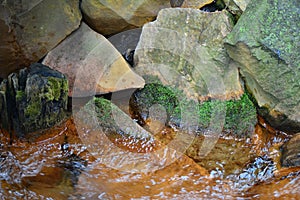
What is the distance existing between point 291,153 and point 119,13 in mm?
2050

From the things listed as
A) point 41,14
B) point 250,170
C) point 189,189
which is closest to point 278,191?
point 250,170

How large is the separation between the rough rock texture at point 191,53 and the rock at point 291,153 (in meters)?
0.64

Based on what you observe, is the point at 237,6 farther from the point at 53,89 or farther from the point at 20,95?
the point at 20,95

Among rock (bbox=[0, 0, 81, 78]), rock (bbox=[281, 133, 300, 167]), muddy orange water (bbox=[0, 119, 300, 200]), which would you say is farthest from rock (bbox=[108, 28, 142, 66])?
rock (bbox=[281, 133, 300, 167])

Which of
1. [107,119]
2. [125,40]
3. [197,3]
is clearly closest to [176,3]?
[197,3]

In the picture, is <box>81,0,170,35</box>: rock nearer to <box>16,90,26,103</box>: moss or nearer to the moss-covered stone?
the moss-covered stone

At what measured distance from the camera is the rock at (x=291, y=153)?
12.1ft

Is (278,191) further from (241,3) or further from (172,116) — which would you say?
(241,3)

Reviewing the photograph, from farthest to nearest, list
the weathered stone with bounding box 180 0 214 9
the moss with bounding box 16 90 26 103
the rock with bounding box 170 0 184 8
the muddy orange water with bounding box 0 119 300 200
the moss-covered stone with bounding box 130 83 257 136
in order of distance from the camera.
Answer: the rock with bounding box 170 0 184 8 → the weathered stone with bounding box 180 0 214 9 → the moss-covered stone with bounding box 130 83 257 136 → the moss with bounding box 16 90 26 103 → the muddy orange water with bounding box 0 119 300 200

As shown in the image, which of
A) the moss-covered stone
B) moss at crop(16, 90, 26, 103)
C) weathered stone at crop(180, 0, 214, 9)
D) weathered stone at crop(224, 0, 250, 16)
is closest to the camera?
moss at crop(16, 90, 26, 103)

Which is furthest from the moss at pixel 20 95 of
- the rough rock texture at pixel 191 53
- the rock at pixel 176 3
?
the rock at pixel 176 3

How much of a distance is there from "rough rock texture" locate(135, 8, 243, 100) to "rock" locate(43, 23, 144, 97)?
257 millimetres

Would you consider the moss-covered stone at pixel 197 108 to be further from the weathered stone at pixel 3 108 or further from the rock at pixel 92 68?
the weathered stone at pixel 3 108

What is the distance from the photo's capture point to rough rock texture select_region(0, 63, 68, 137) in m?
3.56
